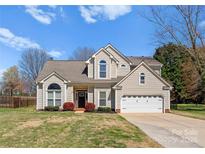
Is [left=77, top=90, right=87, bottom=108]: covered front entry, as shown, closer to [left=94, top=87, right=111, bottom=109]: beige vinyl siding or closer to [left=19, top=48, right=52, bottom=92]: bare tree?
[left=94, top=87, right=111, bottom=109]: beige vinyl siding

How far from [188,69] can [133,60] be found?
9116 millimetres

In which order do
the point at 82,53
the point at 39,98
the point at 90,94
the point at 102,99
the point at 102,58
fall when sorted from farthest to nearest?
1. the point at 82,53
2. the point at 102,58
3. the point at 90,94
4. the point at 102,99
5. the point at 39,98

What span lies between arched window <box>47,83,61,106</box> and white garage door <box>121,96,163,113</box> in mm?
5830

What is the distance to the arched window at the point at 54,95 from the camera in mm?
30580

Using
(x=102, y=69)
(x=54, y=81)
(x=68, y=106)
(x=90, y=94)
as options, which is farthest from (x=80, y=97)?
(x=102, y=69)

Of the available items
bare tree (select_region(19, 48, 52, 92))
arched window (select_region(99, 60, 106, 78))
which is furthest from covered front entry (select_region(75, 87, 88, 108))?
bare tree (select_region(19, 48, 52, 92))

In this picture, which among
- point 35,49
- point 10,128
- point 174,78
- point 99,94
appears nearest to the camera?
point 10,128

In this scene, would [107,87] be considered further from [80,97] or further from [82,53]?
[82,53]

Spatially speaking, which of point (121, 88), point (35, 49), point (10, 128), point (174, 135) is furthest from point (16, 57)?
point (174, 135)

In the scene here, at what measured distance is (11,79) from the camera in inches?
2228

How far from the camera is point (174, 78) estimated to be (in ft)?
156

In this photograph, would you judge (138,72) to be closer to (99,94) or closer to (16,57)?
(99,94)

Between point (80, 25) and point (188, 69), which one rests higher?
point (80, 25)

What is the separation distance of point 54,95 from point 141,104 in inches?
312
